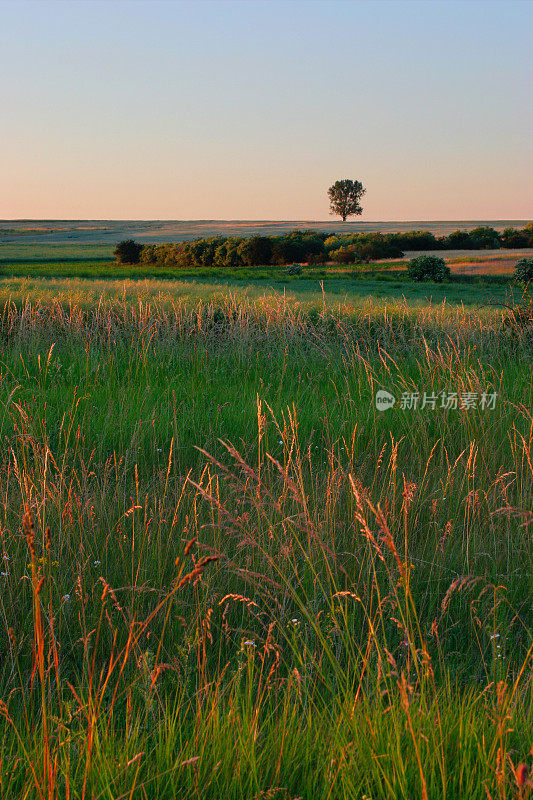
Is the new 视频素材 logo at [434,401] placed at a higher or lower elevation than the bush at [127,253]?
lower

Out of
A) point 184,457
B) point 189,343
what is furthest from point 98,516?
point 189,343

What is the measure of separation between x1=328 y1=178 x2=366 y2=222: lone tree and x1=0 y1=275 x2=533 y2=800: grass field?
103m

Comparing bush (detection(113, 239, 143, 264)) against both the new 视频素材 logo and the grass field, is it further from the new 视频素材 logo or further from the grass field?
the new 视频素材 logo

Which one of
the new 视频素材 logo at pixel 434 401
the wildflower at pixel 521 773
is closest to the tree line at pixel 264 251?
the new 视频素材 logo at pixel 434 401

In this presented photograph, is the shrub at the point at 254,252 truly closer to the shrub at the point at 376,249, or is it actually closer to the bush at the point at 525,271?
the shrub at the point at 376,249

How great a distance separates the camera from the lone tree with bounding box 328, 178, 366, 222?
342ft

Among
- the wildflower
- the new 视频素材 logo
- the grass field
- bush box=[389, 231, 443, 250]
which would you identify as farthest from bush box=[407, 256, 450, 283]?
the wildflower

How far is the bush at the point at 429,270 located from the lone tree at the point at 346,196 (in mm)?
74280

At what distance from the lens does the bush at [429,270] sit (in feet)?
116

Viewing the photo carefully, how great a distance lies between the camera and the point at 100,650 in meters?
2.44

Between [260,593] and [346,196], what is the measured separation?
10976 cm

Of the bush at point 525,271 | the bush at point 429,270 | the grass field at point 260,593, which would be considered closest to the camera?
the grass field at point 260,593

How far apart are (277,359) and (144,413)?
8.21 ft

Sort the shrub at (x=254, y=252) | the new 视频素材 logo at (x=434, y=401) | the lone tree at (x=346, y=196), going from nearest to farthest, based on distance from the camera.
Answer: the new 视频素材 logo at (x=434, y=401)
the shrub at (x=254, y=252)
the lone tree at (x=346, y=196)
